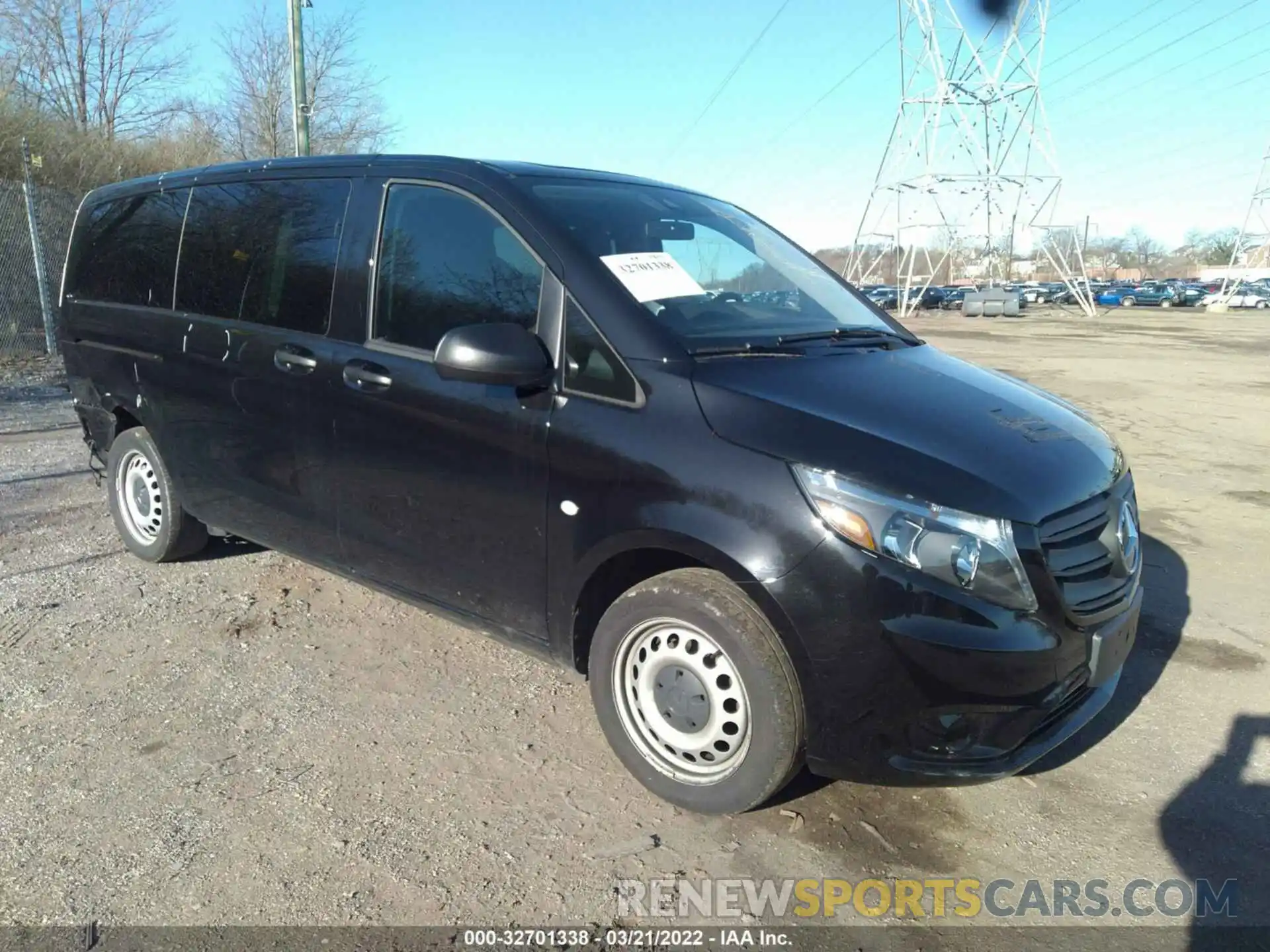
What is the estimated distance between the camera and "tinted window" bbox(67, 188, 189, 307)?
14.6 feet

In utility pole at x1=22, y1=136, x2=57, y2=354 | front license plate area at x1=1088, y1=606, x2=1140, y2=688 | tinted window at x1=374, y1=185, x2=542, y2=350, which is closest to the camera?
front license plate area at x1=1088, y1=606, x2=1140, y2=688

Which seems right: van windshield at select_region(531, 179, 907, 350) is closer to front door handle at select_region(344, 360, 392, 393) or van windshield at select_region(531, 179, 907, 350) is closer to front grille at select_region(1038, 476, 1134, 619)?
front door handle at select_region(344, 360, 392, 393)

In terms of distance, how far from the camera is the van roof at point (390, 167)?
3.36 metres

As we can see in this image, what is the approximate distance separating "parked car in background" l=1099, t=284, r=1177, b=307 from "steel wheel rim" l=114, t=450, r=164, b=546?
60557 mm

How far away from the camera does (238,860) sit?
8.38 ft

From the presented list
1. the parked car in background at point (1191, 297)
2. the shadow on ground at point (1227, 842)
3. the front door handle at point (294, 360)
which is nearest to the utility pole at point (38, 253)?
the front door handle at point (294, 360)

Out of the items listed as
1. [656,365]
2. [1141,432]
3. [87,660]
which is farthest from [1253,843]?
[1141,432]

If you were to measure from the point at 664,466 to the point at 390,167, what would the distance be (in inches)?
70.4

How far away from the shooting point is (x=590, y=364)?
9.52ft

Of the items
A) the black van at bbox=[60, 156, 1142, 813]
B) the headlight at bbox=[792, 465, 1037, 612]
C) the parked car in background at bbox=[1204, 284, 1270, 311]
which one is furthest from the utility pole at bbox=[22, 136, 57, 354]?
the parked car in background at bbox=[1204, 284, 1270, 311]

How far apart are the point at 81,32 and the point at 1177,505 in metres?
29.6

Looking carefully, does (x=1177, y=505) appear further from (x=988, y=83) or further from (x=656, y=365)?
(x=988, y=83)

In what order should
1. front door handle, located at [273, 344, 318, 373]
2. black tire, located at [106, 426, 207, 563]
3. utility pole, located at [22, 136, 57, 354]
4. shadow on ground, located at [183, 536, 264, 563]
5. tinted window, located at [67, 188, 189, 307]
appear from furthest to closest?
utility pole, located at [22, 136, 57, 354]
shadow on ground, located at [183, 536, 264, 563]
black tire, located at [106, 426, 207, 563]
tinted window, located at [67, 188, 189, 307]
front door handle, located at [273, 344, 318, 373]

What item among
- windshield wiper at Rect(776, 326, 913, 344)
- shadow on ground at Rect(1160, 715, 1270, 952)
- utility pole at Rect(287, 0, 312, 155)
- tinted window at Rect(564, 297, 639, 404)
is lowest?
shadow on ground at Rect(1160, 715, 1270, 952)
